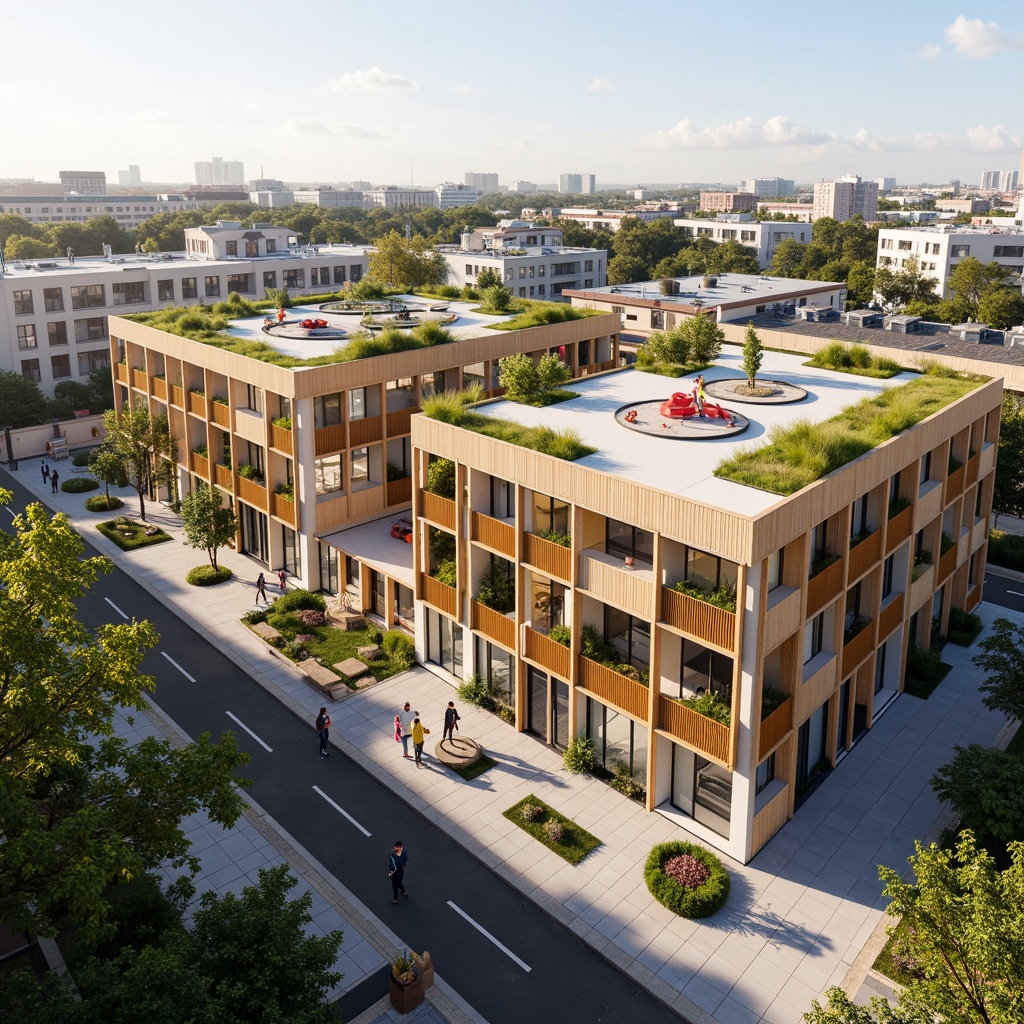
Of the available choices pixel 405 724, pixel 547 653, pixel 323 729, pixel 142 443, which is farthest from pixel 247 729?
pixel 142 443

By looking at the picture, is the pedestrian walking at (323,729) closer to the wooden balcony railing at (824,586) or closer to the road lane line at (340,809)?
the road lane line at (340,809)

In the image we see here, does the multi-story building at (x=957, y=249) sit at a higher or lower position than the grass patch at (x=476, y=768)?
higher

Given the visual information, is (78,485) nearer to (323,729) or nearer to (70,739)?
(323,729)

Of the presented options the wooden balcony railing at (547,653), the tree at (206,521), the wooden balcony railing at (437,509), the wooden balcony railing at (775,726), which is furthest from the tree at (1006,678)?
the tree at (206,521)

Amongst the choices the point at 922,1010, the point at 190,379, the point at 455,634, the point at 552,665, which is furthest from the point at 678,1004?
the point at 190,379

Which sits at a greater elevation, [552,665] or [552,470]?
[552,470]

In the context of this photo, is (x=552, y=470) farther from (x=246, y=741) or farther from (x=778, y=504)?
(x=246, y=741)

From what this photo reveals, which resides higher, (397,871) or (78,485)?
(78,485)
